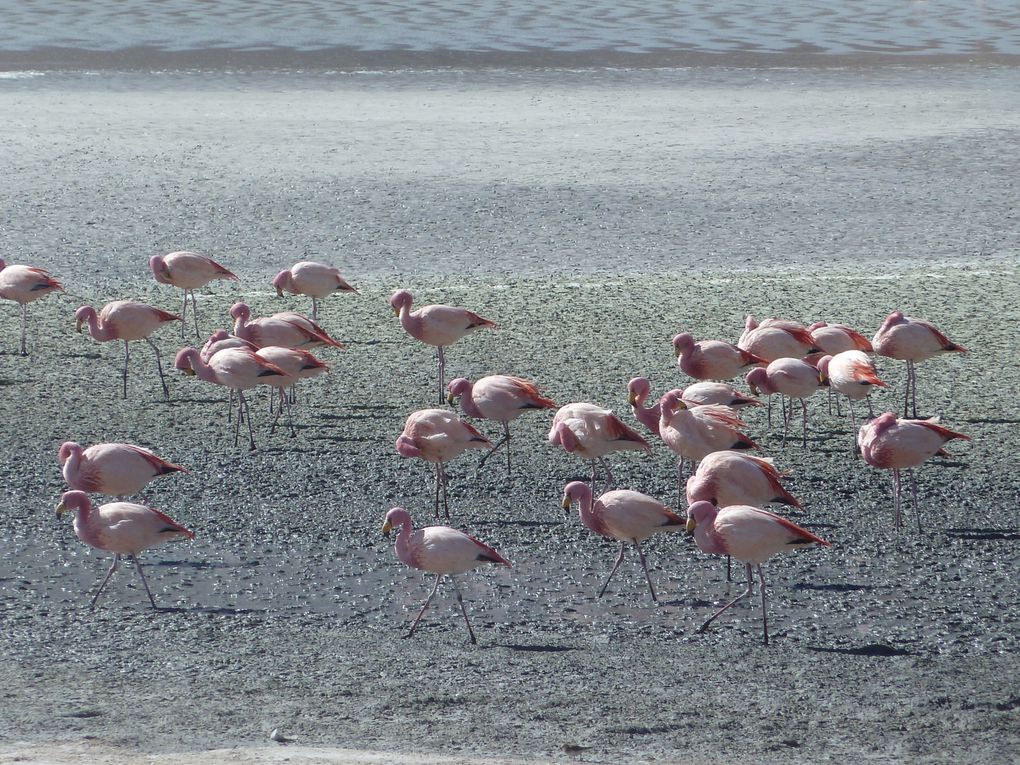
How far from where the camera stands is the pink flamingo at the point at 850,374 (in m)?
8.44

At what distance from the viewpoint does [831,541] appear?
299 inches

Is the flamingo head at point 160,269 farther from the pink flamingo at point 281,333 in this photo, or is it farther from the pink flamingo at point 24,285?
the pink flamingo at point 281,333

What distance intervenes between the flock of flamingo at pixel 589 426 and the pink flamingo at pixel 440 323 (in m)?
0.01

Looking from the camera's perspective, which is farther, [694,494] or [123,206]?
[123,206]

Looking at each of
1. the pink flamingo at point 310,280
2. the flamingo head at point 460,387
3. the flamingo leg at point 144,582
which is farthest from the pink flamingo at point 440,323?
the flamingo leg at point 144,582

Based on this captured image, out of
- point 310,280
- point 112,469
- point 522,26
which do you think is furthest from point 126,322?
point 522,26

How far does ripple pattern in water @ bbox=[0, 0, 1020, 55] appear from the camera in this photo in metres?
25.7

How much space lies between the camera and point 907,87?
848 inches

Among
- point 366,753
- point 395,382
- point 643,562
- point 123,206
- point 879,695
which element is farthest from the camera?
point 123,206

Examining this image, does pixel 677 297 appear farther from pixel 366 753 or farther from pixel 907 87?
pixel 907 87

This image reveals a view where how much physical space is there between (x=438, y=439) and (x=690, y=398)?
5.23 feet

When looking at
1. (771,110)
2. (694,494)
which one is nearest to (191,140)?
(771,110)

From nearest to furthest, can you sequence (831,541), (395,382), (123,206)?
(831,541)
(395,382)
(123,206)

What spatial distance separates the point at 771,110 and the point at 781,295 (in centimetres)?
818
